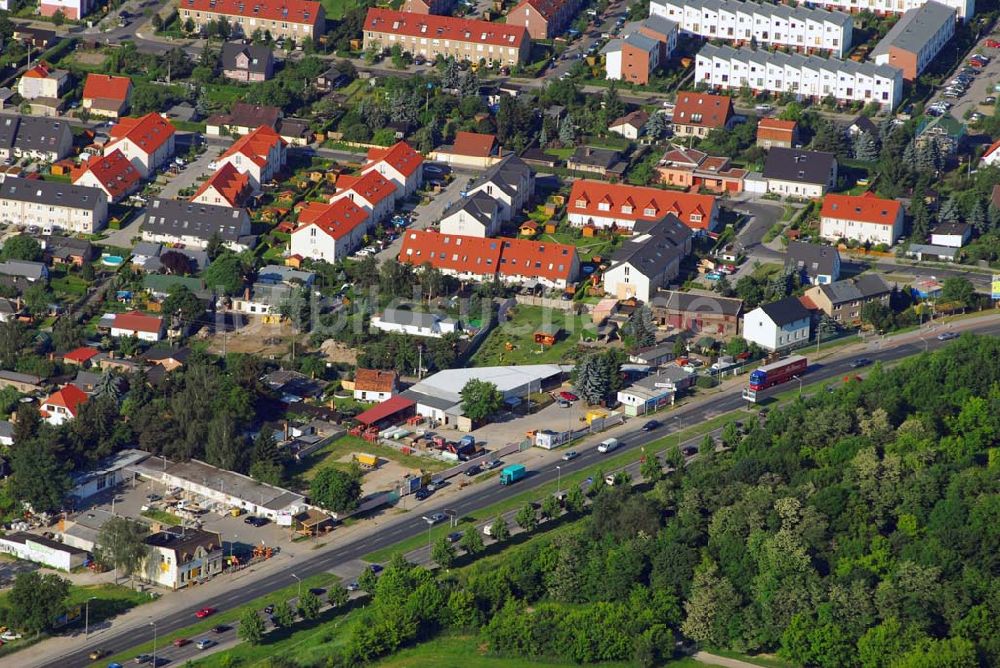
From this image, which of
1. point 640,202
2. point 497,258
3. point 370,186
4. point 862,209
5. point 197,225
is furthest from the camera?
point 370,186

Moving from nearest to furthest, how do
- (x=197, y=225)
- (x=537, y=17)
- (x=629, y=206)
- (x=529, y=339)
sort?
1. (x=529, y=339)
2. (x=197, y=225)
3. (x=629, y=206)
4. (x=537, y=17)

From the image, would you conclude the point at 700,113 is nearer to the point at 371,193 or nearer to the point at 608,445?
the point at 371,193

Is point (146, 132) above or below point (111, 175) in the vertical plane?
above

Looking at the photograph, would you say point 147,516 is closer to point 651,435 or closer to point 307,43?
point 651,435

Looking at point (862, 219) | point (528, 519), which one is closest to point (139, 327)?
point (528, 519)

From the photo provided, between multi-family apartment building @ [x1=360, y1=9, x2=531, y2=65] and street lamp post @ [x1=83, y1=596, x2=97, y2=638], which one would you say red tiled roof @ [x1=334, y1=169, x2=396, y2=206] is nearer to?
multi-family apartment building @ [x1=360, y1=9, x2=531, y2=65]

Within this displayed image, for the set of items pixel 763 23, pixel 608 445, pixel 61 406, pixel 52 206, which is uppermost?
pixel 763 23
